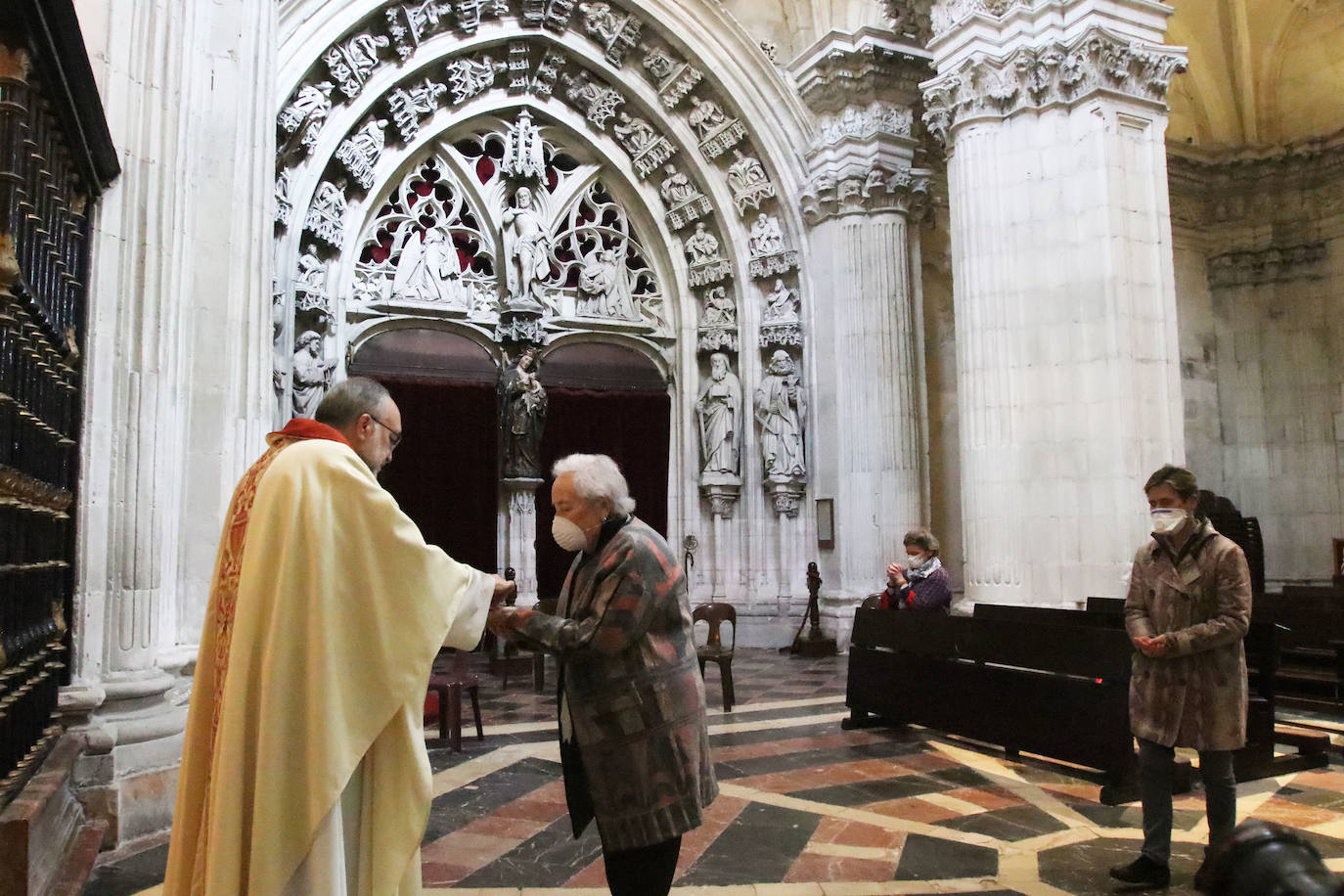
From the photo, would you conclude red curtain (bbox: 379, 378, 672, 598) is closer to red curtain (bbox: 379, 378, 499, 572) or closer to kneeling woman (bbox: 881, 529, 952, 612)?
red curtain (bbox: 379, 378, 499, 572)

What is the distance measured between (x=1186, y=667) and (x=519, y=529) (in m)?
7.90

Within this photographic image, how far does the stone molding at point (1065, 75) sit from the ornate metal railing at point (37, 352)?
21.8ft

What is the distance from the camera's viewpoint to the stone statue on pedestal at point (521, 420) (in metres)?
10.3

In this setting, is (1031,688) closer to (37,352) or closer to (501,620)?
(501,620)

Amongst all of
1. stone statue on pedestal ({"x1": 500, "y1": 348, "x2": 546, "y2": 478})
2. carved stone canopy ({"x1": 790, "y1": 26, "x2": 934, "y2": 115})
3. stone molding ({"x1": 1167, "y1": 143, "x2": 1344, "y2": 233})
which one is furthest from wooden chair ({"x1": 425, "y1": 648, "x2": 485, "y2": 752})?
stone molding ({"x1": 1167, "y1": 143, "x2": 1344, "y2": 233})

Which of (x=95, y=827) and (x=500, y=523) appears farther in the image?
(x=500, y=523)

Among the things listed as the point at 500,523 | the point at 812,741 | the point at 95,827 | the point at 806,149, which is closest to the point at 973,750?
the point at 812,741

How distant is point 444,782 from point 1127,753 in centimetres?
334

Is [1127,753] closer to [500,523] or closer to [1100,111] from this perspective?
[1100,111]

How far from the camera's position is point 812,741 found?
19.0 feet

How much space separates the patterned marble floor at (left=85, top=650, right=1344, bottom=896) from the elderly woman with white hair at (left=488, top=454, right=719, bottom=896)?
1.27 meters

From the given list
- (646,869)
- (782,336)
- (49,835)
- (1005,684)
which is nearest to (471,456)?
(782,336)

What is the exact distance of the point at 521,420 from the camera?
33.9 ft

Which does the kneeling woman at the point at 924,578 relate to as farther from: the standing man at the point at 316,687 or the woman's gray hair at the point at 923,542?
the standing man at the point at 316,687
